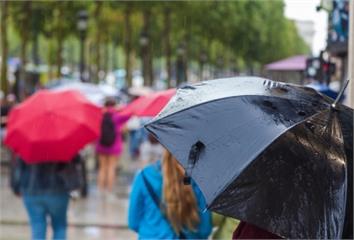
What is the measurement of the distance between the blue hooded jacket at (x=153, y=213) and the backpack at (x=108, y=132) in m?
9.49

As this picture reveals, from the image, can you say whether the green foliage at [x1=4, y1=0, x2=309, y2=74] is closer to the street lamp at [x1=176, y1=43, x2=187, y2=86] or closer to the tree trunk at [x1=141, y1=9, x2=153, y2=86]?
the tree trunk at [x1=141, y1=9, x2=153, y2=86]

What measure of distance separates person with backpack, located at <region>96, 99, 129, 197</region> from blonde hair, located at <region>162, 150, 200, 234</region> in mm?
9443

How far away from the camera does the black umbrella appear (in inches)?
132

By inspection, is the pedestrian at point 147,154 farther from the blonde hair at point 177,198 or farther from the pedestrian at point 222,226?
the blonde hair at point 177,198

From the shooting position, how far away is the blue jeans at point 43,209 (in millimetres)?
8033

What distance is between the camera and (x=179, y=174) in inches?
208

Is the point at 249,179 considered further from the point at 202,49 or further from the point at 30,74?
the point at 202,49

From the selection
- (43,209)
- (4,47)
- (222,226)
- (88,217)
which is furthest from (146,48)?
(222,226)

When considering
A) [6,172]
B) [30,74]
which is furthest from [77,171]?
[30,74]

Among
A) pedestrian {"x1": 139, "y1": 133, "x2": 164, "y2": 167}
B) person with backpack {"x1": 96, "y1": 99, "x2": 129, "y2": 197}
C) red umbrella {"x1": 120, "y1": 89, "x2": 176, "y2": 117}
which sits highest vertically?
red umbrella {"x1": 120, "y1": 89, "x2": 176, "y2": 117}

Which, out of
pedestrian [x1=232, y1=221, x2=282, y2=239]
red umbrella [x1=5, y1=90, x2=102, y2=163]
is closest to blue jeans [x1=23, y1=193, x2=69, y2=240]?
red umbrella [x1=5, y1=90, x2=102, y2=163]

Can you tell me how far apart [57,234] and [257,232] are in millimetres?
4988

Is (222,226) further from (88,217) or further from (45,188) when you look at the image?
(88,217)

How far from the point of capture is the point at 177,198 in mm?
5305
